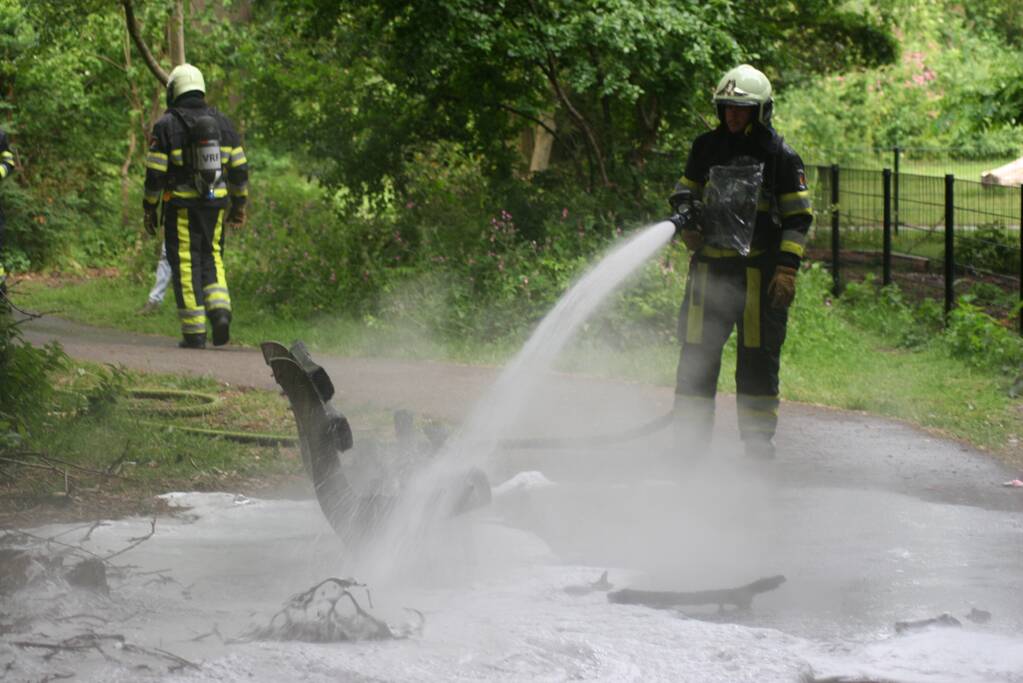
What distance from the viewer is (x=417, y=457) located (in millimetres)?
5832

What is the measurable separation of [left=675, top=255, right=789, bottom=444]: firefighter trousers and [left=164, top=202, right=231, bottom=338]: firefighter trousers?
469cm

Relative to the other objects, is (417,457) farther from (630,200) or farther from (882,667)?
(630,200)

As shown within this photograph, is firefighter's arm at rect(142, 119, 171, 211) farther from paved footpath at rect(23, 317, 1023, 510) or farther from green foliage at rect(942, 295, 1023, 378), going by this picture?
green foliage at rect(942, 295, 1023, 378)

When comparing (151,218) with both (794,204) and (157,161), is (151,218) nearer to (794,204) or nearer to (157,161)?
(157,161)

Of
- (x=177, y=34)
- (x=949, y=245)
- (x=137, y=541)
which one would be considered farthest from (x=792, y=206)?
(x=177, y=34)

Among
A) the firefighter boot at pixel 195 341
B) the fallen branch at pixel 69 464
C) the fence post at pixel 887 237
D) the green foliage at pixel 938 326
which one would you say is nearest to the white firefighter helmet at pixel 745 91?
the fallen branch at pixel 69 464

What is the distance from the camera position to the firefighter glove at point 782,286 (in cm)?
662

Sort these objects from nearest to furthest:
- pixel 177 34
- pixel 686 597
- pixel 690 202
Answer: pixel 686 597 < pixel 690 202 < pixel 177 34

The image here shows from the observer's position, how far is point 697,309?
6.88 meters

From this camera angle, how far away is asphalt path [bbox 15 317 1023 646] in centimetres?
503

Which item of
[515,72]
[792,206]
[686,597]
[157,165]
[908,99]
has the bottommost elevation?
[686,597]

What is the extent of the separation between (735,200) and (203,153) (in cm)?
494

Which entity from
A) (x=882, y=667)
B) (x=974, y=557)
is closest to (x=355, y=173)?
(x=974, y=557)

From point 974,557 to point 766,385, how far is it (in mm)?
1697
